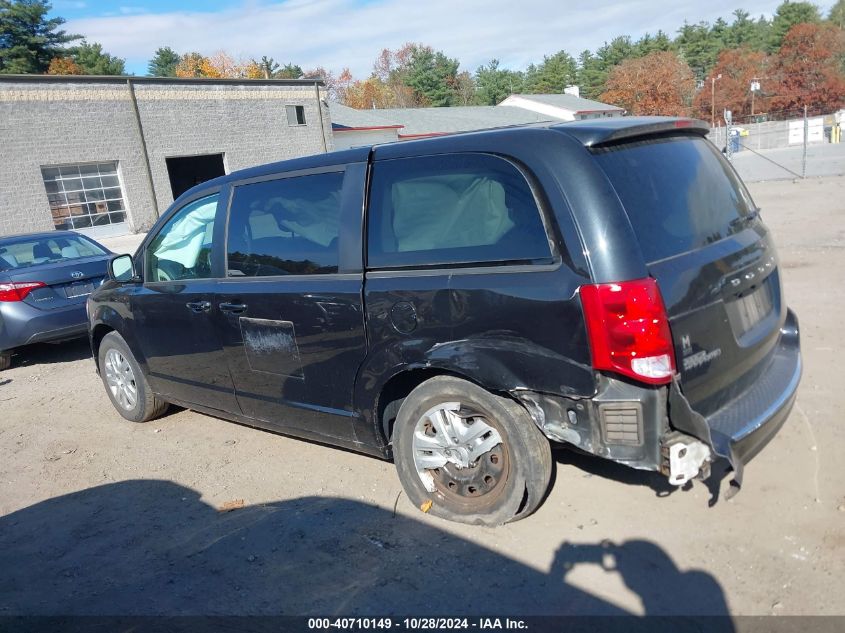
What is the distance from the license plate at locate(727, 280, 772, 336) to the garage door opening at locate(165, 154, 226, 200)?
27.2 metres

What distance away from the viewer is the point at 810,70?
6581 cm

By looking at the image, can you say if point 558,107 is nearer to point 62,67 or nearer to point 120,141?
point 62,67

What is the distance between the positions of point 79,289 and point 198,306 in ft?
13.5

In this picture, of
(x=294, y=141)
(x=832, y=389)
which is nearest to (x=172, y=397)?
(x=832, y=389)

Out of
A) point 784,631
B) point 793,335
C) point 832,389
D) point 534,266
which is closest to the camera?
point 784,631

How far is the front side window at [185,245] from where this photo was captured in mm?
4676

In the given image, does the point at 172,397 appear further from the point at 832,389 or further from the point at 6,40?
the point at 6,40

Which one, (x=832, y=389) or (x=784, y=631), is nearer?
(x=784, y=631)

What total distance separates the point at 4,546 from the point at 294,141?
28.2 metres

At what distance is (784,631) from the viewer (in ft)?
8.68

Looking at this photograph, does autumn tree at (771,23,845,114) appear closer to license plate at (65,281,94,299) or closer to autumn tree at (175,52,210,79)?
autumn tree at (175,52,210,79)

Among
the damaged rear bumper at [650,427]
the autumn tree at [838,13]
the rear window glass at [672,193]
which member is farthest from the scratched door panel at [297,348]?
the autumn tree at [838,13]

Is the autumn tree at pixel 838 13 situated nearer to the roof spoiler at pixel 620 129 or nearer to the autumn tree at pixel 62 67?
the autumn tree at pixel 62 67

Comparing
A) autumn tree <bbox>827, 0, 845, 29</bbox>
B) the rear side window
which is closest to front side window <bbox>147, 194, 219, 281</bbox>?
the rear side window
